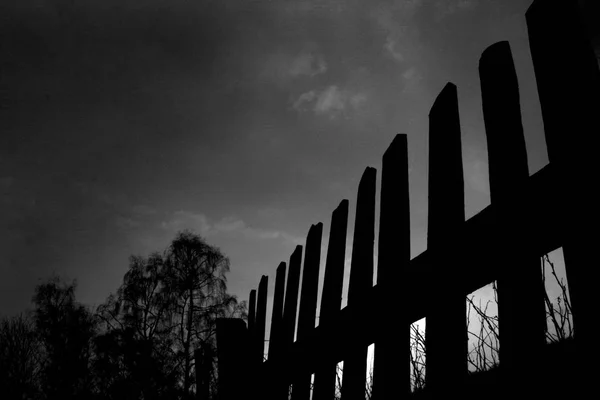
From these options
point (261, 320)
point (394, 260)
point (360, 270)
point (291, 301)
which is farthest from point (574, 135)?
point (261, 320)

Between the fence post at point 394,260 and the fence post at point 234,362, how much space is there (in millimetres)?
1265

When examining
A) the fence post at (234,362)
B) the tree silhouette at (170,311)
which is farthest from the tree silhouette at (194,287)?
the fence post at (234,362)

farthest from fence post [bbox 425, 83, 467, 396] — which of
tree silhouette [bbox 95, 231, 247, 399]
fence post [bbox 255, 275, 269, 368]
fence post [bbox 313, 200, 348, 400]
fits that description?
tree silhouette [bbox 95, 231, 247, 399]

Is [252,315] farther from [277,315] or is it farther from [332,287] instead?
[332,287]

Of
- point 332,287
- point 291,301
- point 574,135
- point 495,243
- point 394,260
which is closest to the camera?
point 574,135

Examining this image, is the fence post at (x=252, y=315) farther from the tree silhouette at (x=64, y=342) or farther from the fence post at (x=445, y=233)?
the tree silhouette at (x=64, y=342)

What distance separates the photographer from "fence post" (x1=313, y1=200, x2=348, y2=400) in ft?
5.35

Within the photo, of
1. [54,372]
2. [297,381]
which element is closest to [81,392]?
[54,372]

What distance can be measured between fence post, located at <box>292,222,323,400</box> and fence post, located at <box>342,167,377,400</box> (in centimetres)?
30

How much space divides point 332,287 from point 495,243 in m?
0.90

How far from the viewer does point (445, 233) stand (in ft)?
3.70

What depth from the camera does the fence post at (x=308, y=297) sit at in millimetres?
1801

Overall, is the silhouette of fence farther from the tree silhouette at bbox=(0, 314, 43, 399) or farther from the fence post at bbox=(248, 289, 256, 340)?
the tree silhouette at bbox=(0, 314, 43, 399)

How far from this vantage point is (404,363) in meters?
1.24
